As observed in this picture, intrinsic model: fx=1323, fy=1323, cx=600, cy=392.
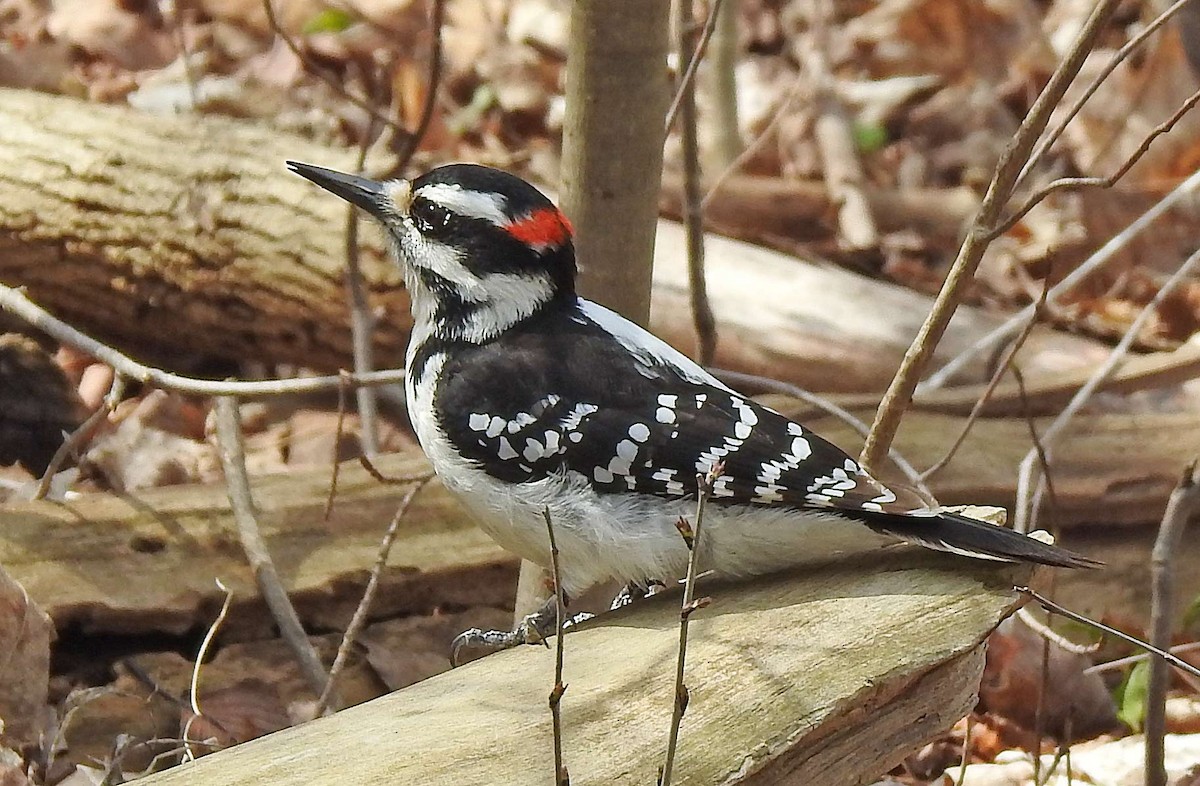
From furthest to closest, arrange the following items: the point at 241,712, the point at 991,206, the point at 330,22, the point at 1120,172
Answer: the point at 330,22, the point at 241,712, the point at 991,206, the point at 1120,172

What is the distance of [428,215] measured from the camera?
303cm

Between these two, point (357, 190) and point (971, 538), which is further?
point (357, 190)

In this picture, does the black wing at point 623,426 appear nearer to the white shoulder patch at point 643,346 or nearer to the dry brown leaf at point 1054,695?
the white shoulder patch at point 643,346

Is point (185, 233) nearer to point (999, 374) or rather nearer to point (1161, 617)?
point (999, 374)

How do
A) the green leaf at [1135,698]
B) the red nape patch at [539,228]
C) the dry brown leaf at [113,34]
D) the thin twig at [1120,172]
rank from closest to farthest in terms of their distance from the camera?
1. the thin twig at [1120,172]
2. the red nape patch at [539,228]
3. the green leaf at [1135,698]
4. the dry brown leaf at [113,34]

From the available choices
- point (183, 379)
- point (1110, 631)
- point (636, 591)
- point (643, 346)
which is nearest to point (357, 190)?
point (183, 379)

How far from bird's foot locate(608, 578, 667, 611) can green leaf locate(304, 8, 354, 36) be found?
532 cm

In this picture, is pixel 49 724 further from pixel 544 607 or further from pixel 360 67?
pixel 360 67

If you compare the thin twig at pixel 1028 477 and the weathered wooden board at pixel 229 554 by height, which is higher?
the thin twig at pixel 1028 477

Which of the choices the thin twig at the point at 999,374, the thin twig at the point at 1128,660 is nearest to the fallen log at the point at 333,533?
the thin twig at the point at 999,374

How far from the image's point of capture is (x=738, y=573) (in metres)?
2.79

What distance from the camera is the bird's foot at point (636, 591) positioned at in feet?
9.48

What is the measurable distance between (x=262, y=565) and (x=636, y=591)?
997mm

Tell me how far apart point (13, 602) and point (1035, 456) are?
2.89 metres
